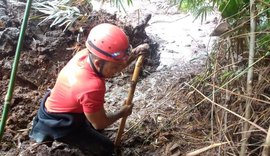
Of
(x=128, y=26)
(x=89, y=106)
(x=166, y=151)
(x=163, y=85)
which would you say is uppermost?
(x=128, y=26)

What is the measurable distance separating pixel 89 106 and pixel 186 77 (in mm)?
1220

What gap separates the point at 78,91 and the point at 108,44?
34 centimetres

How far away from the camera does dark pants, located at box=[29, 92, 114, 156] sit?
2297 mm

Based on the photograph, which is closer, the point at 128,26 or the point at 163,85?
the point at 163,85

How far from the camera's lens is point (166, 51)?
3.69 m

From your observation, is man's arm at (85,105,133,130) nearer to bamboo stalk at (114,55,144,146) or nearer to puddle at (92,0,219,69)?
bamboo stalk at (114,55,144,146)

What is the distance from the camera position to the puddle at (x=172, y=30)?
3609 millimetres

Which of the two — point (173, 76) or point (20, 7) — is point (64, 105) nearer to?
point (173, 76)

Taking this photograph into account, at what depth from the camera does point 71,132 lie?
2326 millimetres

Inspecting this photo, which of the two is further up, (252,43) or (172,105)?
(252,43)

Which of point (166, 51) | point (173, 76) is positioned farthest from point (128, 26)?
point (173, 76)

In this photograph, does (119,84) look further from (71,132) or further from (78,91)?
(78,91)

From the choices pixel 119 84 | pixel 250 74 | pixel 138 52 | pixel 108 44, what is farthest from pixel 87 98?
pixel 119 84

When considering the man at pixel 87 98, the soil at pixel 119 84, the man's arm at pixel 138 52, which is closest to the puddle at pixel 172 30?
the soil at pixel 119 84
